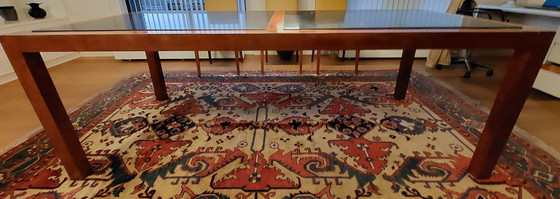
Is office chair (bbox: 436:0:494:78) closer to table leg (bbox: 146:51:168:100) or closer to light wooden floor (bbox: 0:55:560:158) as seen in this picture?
light wooden floor (bbox: 0:55:560:158)

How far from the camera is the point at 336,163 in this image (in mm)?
1268

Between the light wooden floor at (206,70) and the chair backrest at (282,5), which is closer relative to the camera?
the light wooden floor at (206,70)

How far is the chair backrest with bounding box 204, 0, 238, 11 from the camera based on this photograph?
282 centimetres

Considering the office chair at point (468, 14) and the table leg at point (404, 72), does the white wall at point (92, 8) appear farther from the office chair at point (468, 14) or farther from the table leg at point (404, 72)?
the office chair at point (468, 14)

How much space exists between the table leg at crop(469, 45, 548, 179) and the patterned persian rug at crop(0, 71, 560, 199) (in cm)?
12

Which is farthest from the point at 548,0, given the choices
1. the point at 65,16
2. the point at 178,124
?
the point at 65,16

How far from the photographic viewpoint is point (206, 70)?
292 centimetres

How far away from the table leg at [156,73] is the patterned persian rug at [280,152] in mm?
75

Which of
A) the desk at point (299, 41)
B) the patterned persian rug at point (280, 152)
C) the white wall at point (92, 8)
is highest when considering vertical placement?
the desk at point (299, 41)

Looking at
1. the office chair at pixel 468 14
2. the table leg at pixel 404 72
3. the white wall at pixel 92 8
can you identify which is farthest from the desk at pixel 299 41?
the white wall at pixel 92 8

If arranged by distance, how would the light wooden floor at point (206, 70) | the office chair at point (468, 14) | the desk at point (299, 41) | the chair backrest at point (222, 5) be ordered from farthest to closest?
the chair backrest at point (222, 5), the office chair at point (468, 14), the light wooden floor at point (206, 70), the desk at point (299, 41)

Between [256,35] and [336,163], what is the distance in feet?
2.43

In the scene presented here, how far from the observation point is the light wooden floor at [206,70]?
5.40 feet

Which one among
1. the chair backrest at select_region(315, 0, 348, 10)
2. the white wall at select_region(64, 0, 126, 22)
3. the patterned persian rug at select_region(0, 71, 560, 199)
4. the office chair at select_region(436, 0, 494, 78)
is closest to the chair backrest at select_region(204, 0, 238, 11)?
the chair backrest at select_region(315, 0, 348, 10)
